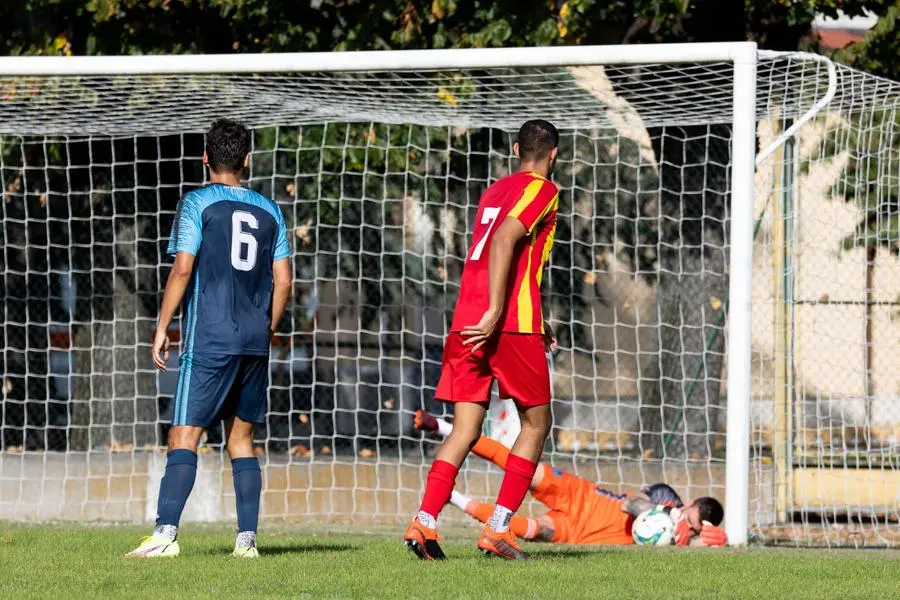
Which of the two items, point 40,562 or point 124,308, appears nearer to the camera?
point 40,562

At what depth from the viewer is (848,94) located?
337 inches

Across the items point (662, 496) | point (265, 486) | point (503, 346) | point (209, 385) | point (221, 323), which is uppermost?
point (221, 323)

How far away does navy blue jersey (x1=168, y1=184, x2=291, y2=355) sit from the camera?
227 inches

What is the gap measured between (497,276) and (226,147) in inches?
49.6

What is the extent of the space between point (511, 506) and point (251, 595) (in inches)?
56.4

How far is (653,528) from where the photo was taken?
7.59m

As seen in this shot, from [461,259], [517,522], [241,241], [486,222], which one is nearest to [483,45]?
[461,259]

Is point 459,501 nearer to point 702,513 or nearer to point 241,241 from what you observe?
point 702,513

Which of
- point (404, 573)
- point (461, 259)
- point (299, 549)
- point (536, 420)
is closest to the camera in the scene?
point (404, 573)

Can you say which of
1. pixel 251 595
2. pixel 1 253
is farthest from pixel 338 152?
pixel 251 595

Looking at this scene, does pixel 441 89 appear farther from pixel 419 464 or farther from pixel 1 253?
pixel 1 253

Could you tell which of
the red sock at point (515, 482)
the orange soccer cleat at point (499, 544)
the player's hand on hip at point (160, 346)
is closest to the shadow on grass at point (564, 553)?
the orange soccer cleat at point (499, 544)

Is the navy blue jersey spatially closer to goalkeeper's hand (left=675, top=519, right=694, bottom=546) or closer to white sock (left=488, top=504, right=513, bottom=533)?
white sock (left=488, top=504, right=513, bottom=533)

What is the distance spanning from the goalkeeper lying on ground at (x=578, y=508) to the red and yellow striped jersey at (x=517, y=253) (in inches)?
76.0
